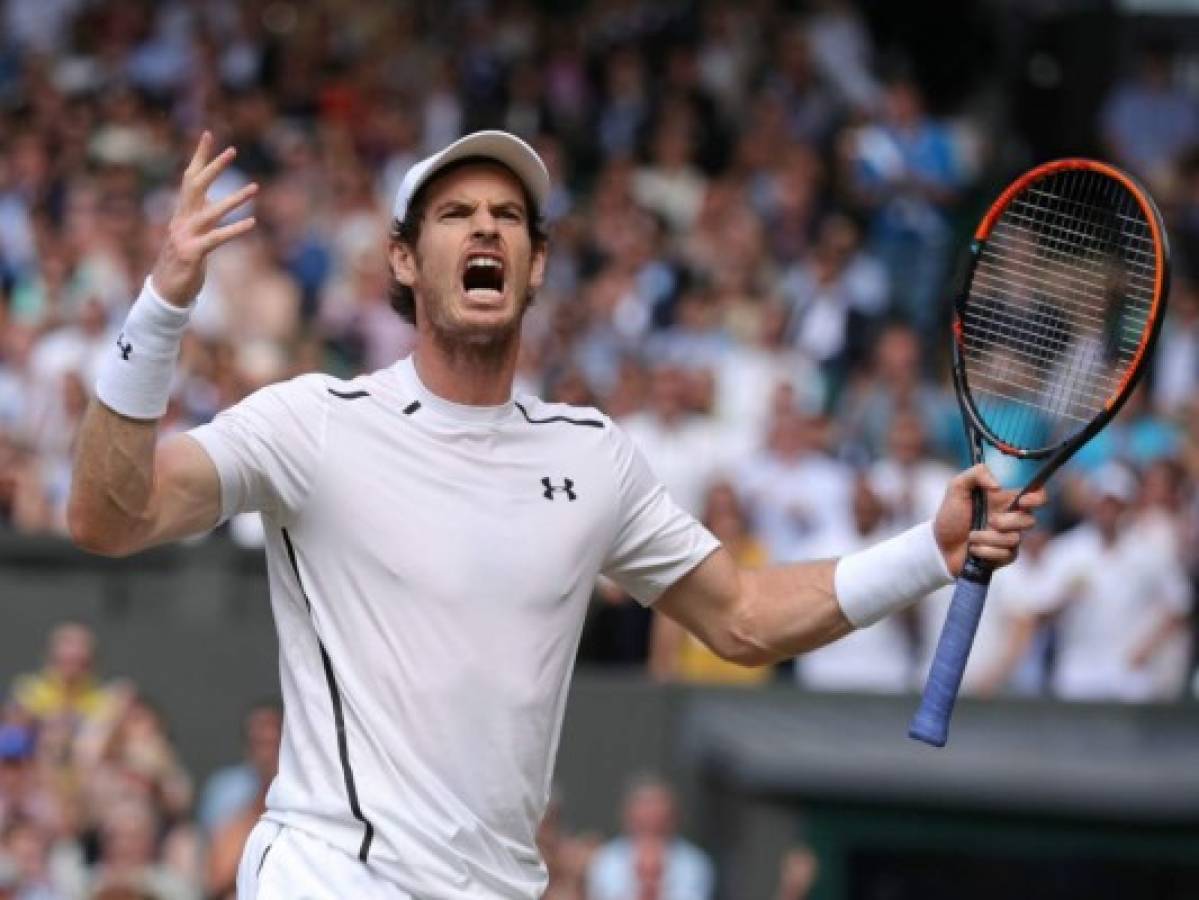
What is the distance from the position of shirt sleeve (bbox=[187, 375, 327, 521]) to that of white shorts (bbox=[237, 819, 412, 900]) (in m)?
0.57

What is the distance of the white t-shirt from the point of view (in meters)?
5.21

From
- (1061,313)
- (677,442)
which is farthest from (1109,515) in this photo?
(1061,313)

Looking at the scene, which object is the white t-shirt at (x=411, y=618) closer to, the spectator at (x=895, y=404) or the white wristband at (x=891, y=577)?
the white wristband at (x=891, y=577)

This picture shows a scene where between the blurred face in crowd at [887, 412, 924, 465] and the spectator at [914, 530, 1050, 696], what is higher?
the blurred face in crowd at [887, 412, 924, 465]

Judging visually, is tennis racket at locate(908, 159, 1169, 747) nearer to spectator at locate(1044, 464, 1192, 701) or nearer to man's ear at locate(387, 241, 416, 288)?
man's ear at locate(387, 241, 416, 288)

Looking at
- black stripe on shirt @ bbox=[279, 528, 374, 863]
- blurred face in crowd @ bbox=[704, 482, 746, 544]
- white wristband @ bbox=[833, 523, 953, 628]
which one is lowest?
blurred face in crowd @ bbox=[704, 482, 746, 544]

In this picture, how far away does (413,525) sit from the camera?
5285mm

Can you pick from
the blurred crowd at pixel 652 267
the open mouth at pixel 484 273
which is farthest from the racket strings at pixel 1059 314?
the blurred crowd at pixel 652 267

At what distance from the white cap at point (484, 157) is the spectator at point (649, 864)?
5.21m

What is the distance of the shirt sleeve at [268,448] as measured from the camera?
5.19 meters

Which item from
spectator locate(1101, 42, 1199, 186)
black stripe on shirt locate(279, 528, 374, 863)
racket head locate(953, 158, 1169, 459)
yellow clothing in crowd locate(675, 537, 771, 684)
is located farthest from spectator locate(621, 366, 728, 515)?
black stripe on shirt locate(279, 528, 374, 863)

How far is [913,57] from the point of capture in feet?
58.2

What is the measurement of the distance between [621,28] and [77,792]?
7.49 m

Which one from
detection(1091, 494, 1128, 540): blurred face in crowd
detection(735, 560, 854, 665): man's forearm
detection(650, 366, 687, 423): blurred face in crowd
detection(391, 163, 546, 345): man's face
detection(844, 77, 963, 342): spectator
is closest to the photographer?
detection(391, 163, 546, 345): man's face
